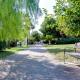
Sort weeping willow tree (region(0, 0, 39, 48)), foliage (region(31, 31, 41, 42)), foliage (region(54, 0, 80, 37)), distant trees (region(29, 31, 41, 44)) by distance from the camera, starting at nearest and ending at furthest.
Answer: weeping willow tree (region(0, 0, 39, 48)), foliage (region(54, 0, 80, 37)), distant trees (region(29, 31, 41, 44)), foliage (region(31, 31, 41, 42))

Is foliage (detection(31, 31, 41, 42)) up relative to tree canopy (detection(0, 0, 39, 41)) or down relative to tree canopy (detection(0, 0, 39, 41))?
down

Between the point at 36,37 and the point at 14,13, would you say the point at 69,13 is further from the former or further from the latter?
the point at 36,37

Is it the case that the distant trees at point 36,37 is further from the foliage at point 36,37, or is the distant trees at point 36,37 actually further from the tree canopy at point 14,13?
the tree canopy at point 14,13

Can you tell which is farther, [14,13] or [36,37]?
[36,37]

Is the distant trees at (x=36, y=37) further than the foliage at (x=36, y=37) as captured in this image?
No

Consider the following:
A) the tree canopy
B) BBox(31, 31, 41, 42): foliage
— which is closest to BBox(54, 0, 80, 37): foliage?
the tree canopy

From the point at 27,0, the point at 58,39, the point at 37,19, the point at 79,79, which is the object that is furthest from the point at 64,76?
the point at 58,39

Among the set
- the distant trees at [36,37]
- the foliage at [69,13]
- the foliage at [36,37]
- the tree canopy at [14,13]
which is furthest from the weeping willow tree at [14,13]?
the foliage at [36,37]

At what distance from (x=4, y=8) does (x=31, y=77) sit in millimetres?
3062

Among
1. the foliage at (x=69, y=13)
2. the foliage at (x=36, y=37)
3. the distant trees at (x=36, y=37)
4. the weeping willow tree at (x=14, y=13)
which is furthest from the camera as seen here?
the foliage at (x=36, y=37)

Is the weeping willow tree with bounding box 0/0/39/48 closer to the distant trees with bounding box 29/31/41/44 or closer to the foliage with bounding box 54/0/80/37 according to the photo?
the foliage with bounding box 54/0/80/37

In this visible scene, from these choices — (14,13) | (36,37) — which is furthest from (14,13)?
(36,37)

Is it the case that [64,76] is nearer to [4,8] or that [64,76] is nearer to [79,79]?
[79,79]

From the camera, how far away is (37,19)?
8602 millimetres
